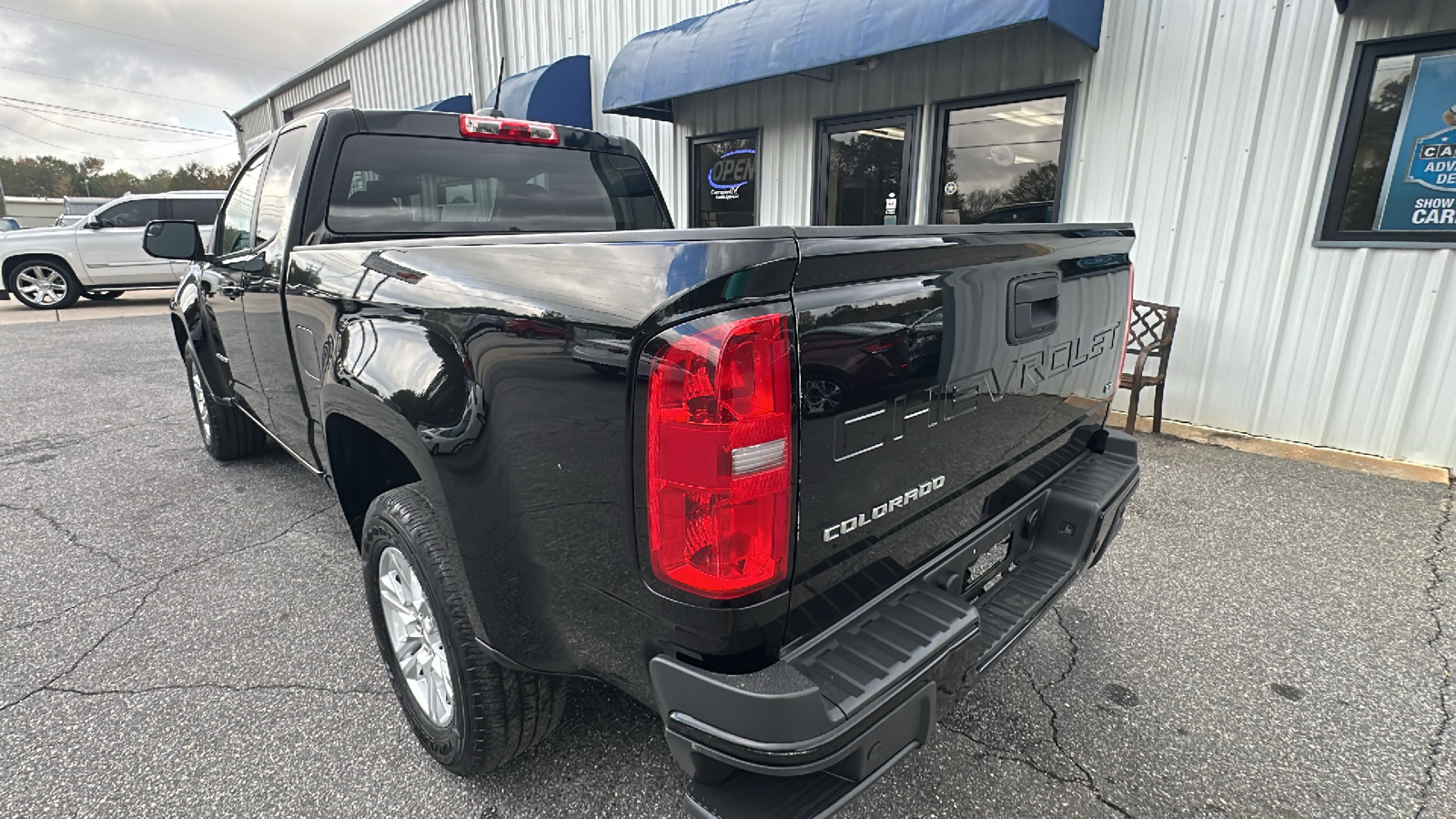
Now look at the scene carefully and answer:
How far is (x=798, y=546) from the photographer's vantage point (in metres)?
1.31

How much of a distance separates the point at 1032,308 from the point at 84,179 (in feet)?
315

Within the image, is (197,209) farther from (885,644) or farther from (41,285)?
(885,644)

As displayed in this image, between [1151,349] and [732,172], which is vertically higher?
[732,172]

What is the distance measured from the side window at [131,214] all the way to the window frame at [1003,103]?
13114 millimetres

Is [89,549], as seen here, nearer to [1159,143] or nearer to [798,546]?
[798,546]

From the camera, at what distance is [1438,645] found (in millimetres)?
2697

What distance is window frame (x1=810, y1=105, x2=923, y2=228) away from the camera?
6.21 meters

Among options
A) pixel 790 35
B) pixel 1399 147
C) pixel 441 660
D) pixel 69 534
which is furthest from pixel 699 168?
pixel 441 660

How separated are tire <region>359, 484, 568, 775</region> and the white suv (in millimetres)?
12919

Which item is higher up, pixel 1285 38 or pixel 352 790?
pixel 1285 38

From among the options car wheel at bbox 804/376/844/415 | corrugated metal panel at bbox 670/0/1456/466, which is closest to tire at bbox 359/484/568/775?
car wheel at bbox 804/376/844/415

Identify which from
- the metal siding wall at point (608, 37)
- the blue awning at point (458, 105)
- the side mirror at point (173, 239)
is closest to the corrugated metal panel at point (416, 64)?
the blue awning at point (458, 105)

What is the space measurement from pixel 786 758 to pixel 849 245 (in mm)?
923

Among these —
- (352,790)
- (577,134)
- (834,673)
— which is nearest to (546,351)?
(834,673)
